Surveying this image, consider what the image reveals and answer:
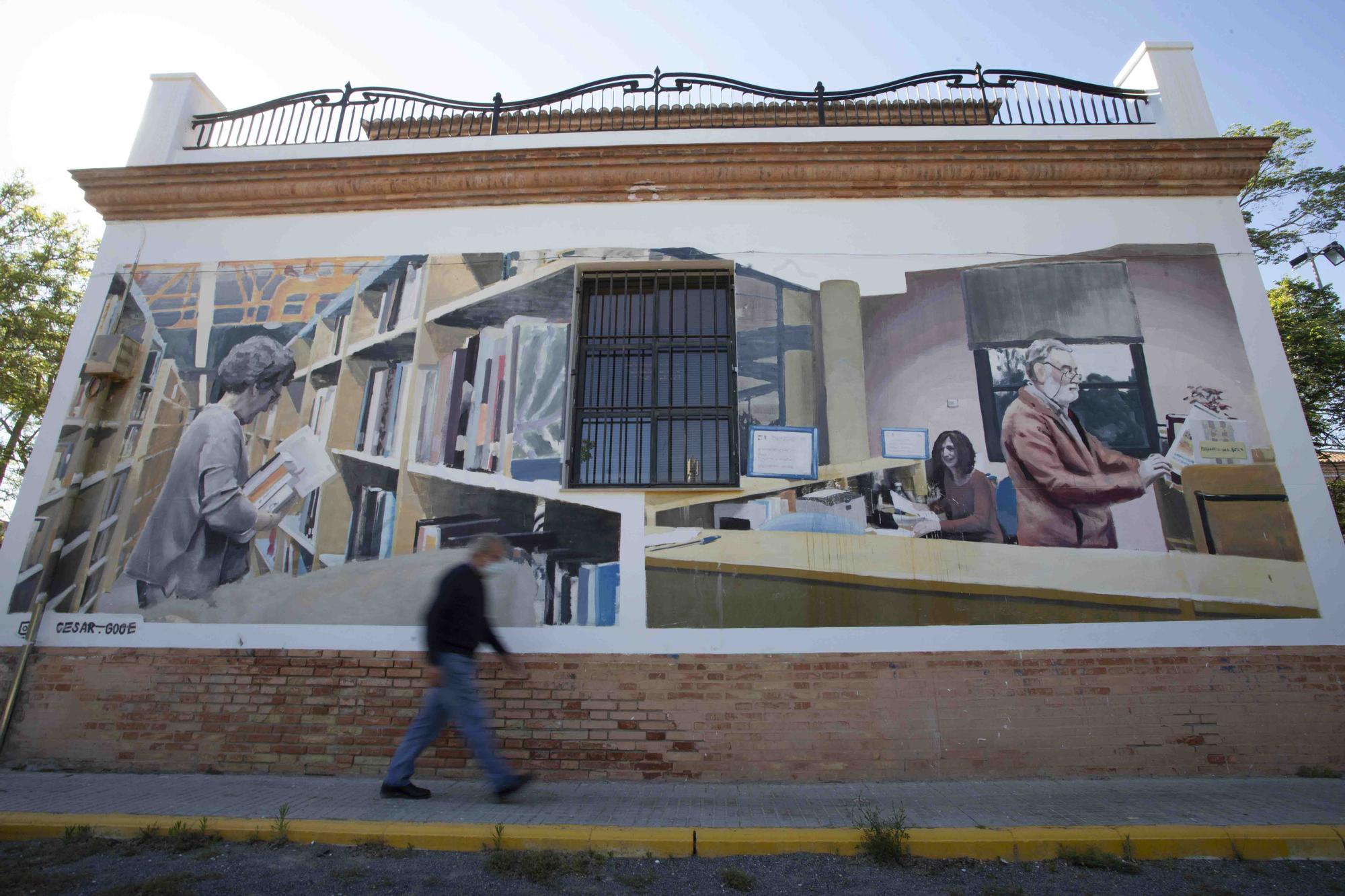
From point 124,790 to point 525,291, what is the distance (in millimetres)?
4625

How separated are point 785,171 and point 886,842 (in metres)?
5.44

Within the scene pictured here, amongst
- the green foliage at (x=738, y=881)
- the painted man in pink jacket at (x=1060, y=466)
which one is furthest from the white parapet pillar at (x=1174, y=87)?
the green foliage at (x=738, y=881)

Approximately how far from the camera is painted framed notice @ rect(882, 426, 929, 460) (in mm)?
5516

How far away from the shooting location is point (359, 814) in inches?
154

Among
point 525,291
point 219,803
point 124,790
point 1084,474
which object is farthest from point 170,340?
point 1084,474

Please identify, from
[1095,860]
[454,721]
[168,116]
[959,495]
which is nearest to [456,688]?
[454,721]

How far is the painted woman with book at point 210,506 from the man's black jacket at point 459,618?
2350 millimetres

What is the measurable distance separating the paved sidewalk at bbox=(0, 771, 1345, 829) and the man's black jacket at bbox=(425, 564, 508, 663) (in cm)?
92

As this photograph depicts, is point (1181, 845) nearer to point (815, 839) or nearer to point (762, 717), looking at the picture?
point (815, 839)

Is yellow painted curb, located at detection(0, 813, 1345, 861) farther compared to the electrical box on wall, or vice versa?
the electrical box on wall

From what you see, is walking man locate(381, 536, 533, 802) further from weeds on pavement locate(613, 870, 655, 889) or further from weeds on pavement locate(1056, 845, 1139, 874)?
weeds on pavement locate(1056, 845, 1139, 874)

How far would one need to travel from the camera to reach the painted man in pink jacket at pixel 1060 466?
5.35 meters

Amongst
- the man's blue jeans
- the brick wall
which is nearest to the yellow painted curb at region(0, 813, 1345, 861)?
the man's blue jeans

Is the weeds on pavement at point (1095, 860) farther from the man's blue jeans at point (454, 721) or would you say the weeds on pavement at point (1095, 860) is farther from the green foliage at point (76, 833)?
the green foliage at point (76, 833)
